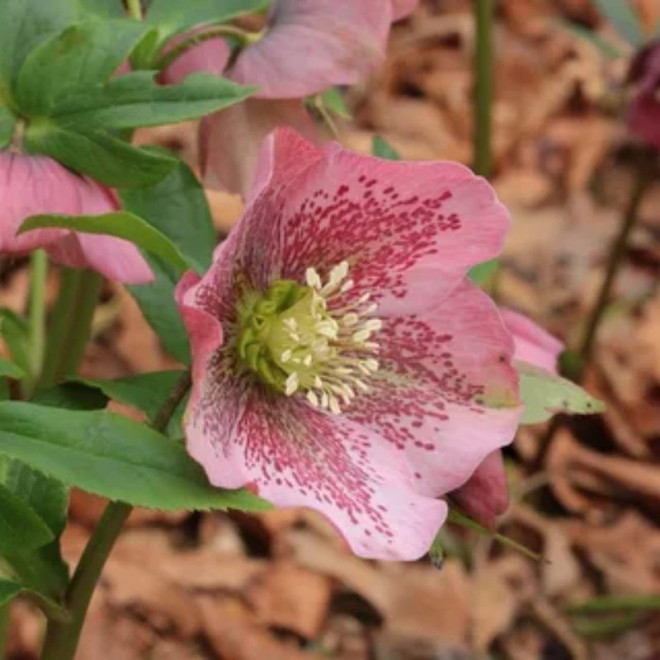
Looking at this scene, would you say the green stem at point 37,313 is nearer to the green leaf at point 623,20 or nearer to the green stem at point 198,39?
the green stem at point 198,39

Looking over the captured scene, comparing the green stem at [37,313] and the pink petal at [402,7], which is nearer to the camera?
the pink petal at [402,7]

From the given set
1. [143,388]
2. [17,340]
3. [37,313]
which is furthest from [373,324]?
[37,313]

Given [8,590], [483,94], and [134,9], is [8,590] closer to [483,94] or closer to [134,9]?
[134,9]

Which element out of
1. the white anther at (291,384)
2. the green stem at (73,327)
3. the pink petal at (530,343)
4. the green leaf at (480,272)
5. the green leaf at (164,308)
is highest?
the white anther at (291,384)

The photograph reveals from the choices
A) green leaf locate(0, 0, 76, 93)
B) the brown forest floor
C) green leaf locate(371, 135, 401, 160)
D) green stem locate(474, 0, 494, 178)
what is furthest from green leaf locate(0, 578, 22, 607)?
green stem locate(474, 0, 494, 178)

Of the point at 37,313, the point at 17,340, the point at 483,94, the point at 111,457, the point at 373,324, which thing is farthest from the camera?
the point at 483,94

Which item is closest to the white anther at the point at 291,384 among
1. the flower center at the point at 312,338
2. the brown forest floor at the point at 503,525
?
the flower center at the point at 312,338

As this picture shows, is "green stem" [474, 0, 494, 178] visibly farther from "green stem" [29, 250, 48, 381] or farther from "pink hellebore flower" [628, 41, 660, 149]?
"green stem" [29, 250, 48, 381]
